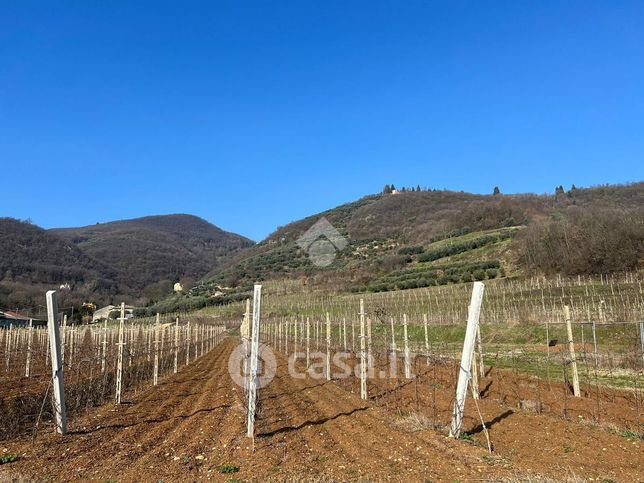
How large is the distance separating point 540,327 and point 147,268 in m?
117

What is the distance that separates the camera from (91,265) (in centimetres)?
10138

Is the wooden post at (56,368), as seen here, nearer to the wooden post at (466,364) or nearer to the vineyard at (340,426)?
the vineyard at (340,426)

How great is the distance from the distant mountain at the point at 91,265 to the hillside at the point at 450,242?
14.3m

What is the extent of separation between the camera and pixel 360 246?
337 ft

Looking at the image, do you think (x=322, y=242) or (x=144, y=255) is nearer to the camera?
(x=322, y=242)

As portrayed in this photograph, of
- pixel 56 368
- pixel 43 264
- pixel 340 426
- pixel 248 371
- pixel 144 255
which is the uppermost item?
pixel 144 255

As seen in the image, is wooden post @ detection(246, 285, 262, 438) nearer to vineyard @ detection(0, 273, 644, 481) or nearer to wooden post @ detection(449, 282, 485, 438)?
vineyard @ detection(0, 273, 644, 481)

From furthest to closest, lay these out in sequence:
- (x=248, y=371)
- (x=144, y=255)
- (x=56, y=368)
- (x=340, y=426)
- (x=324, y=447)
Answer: (x=144, y=255)
(x=248, y=371)
(x=340, y=426)
(x=56, y=368)
(x=324, y=447)

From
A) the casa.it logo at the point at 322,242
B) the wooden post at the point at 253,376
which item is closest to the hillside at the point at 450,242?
the casa.it logo at the point at 322,242

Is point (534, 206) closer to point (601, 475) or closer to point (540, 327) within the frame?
point (540, 327)

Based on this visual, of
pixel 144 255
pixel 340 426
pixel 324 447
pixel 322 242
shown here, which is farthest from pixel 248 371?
pixel 144 255

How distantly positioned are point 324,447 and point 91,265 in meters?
108

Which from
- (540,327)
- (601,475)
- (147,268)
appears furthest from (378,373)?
(147,268)

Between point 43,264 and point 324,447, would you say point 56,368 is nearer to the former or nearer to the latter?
point 324,447
